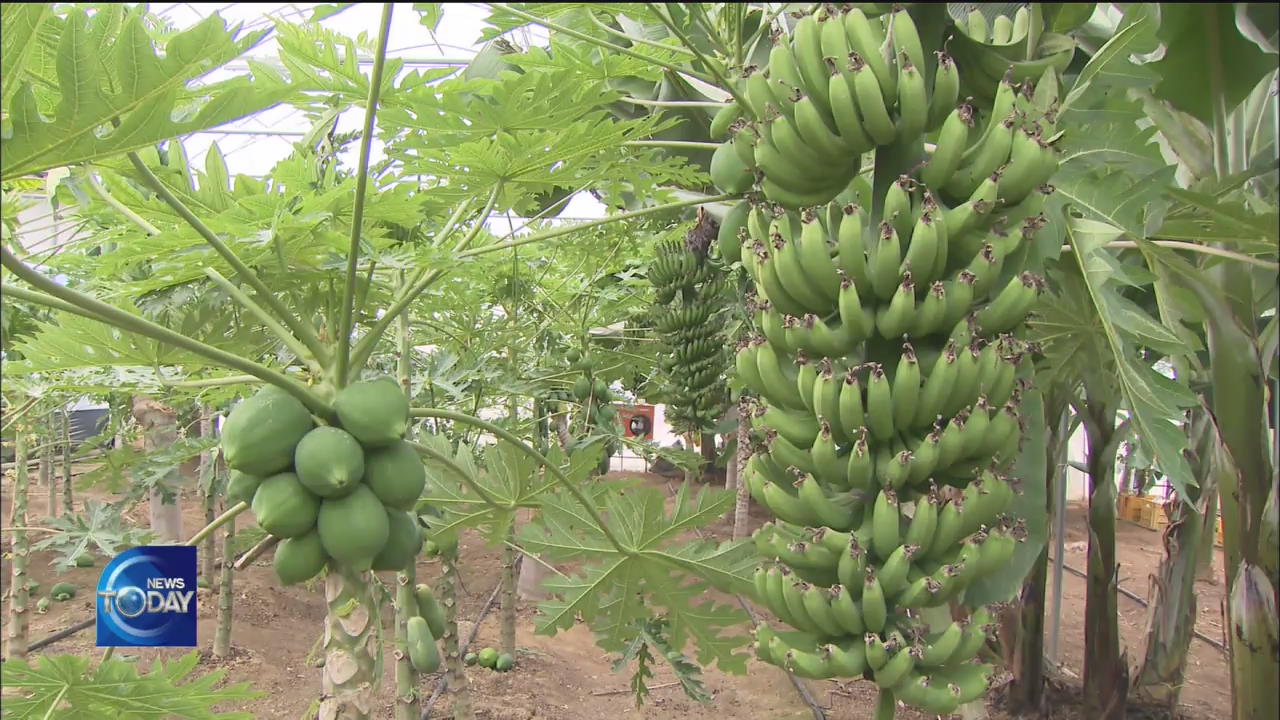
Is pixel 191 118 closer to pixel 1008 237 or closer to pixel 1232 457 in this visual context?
pixel 1008 237

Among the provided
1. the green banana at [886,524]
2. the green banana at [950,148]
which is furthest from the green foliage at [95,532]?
the green banana at [950,148]

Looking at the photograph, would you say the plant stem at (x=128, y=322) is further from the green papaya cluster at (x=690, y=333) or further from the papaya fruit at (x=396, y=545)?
the green papaya cluster at (x=690, y=333)

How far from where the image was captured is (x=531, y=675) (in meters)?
5.89

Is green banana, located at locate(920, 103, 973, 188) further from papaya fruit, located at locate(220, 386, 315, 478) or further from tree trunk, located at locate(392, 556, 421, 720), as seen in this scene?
tree trunk, located at locate(392, 556, 421, 720)

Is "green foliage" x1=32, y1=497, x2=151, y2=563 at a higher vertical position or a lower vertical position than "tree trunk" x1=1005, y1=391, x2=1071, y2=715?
higher

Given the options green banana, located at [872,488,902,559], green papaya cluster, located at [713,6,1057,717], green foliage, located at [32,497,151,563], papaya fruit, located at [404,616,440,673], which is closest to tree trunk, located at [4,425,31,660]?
green foliage, located at [32,497,151,563]

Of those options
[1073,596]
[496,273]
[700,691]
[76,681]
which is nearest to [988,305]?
[700,691]

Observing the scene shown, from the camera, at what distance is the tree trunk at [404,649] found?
2664mm

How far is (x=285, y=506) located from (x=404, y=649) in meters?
1.28

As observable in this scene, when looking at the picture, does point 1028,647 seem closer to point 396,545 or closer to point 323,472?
point 396,545

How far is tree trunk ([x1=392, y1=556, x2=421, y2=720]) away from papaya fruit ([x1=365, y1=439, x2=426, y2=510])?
0.83 meters

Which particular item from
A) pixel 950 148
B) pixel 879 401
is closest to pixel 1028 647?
pixel 879 401

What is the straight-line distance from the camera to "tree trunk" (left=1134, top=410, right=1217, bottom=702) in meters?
5.15

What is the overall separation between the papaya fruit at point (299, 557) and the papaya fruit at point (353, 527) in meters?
0.02
